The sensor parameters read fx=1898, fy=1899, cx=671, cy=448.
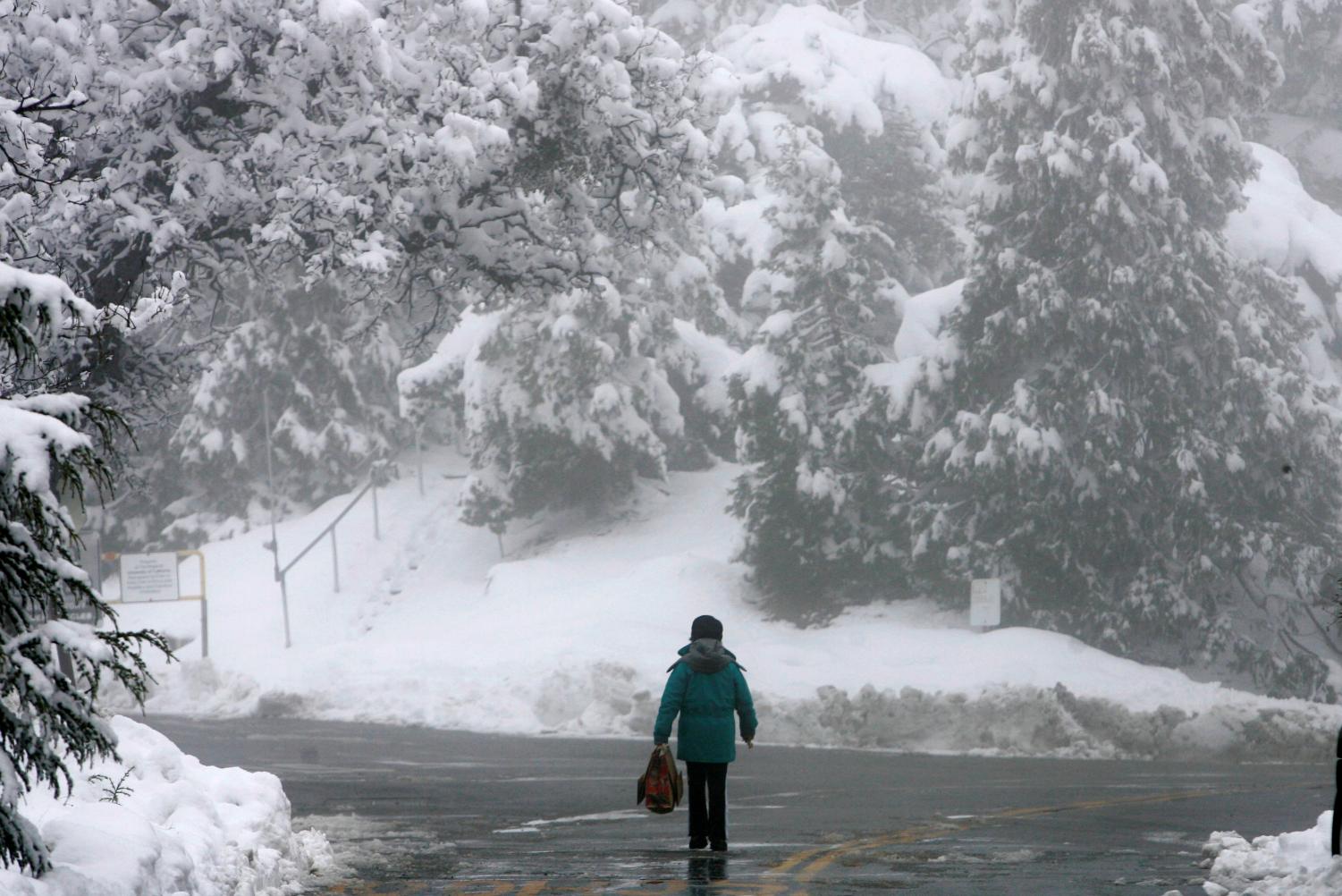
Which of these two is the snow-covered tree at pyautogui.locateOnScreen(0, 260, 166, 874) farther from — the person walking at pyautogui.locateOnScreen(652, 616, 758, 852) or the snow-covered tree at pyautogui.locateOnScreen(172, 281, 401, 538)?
the snow-covered tree at pyautogui.locateOnScreen(172, 281, 401, 538)

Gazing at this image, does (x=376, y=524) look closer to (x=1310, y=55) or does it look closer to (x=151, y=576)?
(x=151, y=576)

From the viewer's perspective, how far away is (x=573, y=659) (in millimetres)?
28297

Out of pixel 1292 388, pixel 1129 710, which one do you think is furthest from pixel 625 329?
pixel 1129 710

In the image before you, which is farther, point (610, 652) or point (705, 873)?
point (610, 652)

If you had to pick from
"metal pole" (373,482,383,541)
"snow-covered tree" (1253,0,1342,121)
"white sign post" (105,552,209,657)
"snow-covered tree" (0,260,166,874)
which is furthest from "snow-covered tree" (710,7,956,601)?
"snow-covered tree" (0,260,166,874)

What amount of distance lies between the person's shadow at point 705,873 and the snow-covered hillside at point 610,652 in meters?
13.1

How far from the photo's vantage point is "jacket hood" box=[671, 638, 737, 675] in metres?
11.8

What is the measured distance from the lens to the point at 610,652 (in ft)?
94.3

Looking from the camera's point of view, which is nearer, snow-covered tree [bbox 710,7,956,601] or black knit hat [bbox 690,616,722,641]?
black knit hat [bbox 690,616,722,641]

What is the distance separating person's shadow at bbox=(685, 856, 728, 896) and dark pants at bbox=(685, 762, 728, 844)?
0.41m

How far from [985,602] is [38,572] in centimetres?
2336

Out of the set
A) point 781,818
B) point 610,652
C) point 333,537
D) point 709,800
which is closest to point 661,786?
point 709,800

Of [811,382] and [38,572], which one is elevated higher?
[811,382]

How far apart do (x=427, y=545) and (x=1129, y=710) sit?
21103 millimetres
